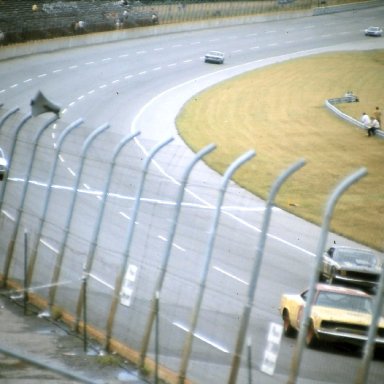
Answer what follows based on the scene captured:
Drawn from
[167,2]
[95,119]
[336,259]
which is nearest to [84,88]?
[95,119]

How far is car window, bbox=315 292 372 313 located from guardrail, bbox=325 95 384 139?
30.0 m

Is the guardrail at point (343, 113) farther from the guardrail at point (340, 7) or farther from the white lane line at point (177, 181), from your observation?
the guardrail at point (340, 7)

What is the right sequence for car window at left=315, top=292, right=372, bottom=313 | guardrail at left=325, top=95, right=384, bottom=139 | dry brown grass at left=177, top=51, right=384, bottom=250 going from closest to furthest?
car window at left=315, top=292, right=372, bottom=313
dry brown grass at left=177, top=51, right=384, bottom=250
guardrail at left=325, top=95, right=384, bottom=139

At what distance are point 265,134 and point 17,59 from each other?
2331 centimetres

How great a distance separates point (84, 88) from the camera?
2226 inches

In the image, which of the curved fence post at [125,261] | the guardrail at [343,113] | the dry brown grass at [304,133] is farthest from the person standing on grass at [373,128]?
the curved fence post at [125,261]

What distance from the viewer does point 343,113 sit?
167 feet

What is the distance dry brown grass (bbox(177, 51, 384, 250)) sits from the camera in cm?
2606

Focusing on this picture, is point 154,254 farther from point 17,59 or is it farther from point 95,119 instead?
point 17,59

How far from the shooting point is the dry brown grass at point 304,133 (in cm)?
2606

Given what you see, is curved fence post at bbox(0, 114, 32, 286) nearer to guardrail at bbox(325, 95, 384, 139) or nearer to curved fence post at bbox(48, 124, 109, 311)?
curved fence post at bbox(48, 124, 109, 311)

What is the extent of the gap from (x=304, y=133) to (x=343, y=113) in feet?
21.2

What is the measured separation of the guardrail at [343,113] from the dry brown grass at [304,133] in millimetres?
446

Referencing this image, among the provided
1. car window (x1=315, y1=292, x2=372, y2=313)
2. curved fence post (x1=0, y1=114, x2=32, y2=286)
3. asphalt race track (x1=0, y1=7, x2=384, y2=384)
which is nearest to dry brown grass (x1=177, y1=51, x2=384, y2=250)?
car window (x1=315, y1=292, x2=372, y2=313)
